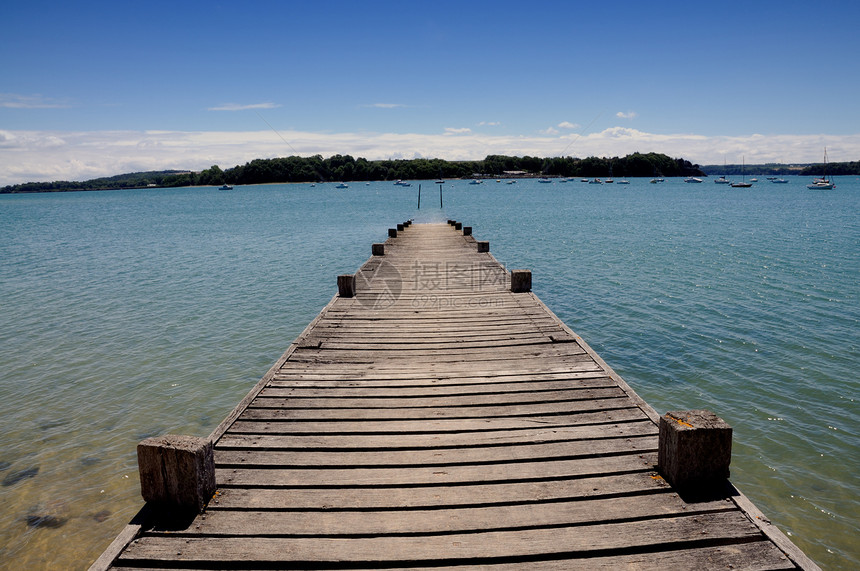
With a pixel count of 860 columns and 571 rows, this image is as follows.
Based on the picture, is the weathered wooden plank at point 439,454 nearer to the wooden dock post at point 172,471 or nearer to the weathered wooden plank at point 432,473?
the weathered wooden plank at point 432,473

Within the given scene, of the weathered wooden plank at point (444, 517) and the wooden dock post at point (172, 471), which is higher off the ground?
the wooden dock post at point (172, 471)

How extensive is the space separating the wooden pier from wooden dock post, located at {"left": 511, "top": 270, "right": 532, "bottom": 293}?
13.0 ft

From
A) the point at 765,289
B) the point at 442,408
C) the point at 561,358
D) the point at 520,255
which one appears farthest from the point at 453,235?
the point at 442,408

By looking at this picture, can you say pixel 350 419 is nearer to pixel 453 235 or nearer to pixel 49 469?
pixel 49 469

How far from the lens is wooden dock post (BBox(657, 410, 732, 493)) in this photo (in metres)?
4.48

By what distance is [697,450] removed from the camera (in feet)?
14.9

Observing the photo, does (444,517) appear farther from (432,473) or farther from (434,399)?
(434,399)

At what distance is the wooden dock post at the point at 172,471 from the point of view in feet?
14.1

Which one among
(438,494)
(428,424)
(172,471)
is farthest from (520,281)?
(172,471)

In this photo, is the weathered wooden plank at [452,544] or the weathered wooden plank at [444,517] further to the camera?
the weathered wooden plank at [444,517]

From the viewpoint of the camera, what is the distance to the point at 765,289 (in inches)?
776

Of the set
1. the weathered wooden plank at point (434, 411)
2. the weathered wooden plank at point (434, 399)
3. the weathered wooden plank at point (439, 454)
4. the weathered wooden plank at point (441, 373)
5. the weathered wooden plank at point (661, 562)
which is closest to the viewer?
the weathered wooden plank at point (661, 562)

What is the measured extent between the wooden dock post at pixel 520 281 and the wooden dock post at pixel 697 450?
25.8 feet

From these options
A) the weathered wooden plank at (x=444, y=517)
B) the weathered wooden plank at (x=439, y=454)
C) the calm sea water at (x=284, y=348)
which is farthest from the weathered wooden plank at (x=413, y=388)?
the calm sea water at (x=284, y=348)
